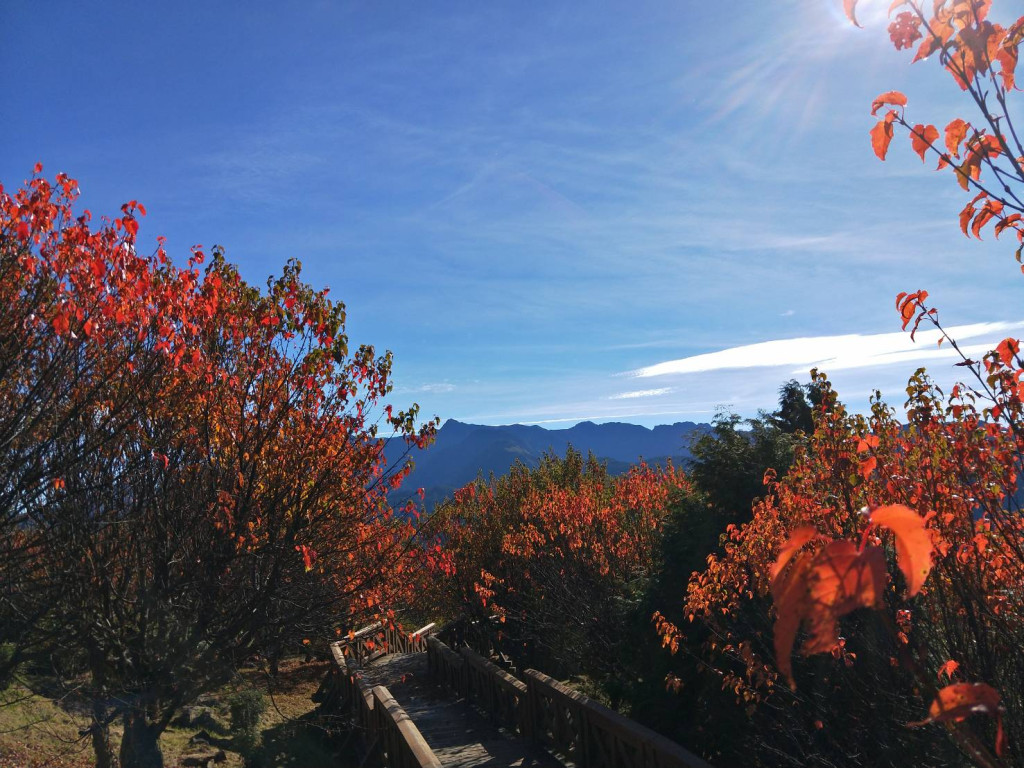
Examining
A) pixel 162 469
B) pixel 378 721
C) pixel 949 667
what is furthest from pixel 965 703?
pixel 378 721

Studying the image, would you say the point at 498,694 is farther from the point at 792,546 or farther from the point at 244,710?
the point at 792,546

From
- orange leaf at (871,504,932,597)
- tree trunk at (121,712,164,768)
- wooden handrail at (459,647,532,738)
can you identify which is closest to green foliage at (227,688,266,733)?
wooden handrail at (459,647,532,738)

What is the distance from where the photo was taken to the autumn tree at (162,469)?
558 centimetres

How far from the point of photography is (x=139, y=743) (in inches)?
326

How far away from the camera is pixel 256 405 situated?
24.3 ft

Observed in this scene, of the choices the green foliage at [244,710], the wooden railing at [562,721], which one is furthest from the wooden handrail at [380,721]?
the green foliage at [244,710]

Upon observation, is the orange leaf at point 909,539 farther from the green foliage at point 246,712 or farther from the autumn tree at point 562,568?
the green foliage at point 246,712

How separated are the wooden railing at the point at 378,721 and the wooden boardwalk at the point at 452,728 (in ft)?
2.87

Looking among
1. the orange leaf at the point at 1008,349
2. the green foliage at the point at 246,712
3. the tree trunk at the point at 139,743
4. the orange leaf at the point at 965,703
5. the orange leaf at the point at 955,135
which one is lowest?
the green foliage at the point at 246,712

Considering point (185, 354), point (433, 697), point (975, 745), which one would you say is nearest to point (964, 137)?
point (975, 745)

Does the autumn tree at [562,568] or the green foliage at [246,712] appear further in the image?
the green foliage at [246,712]

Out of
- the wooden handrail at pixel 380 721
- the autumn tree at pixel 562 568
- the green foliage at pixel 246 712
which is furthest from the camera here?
the green foliage at pixel 246 712

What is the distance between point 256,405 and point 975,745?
6992 millimetres

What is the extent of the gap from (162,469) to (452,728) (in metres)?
8.25
